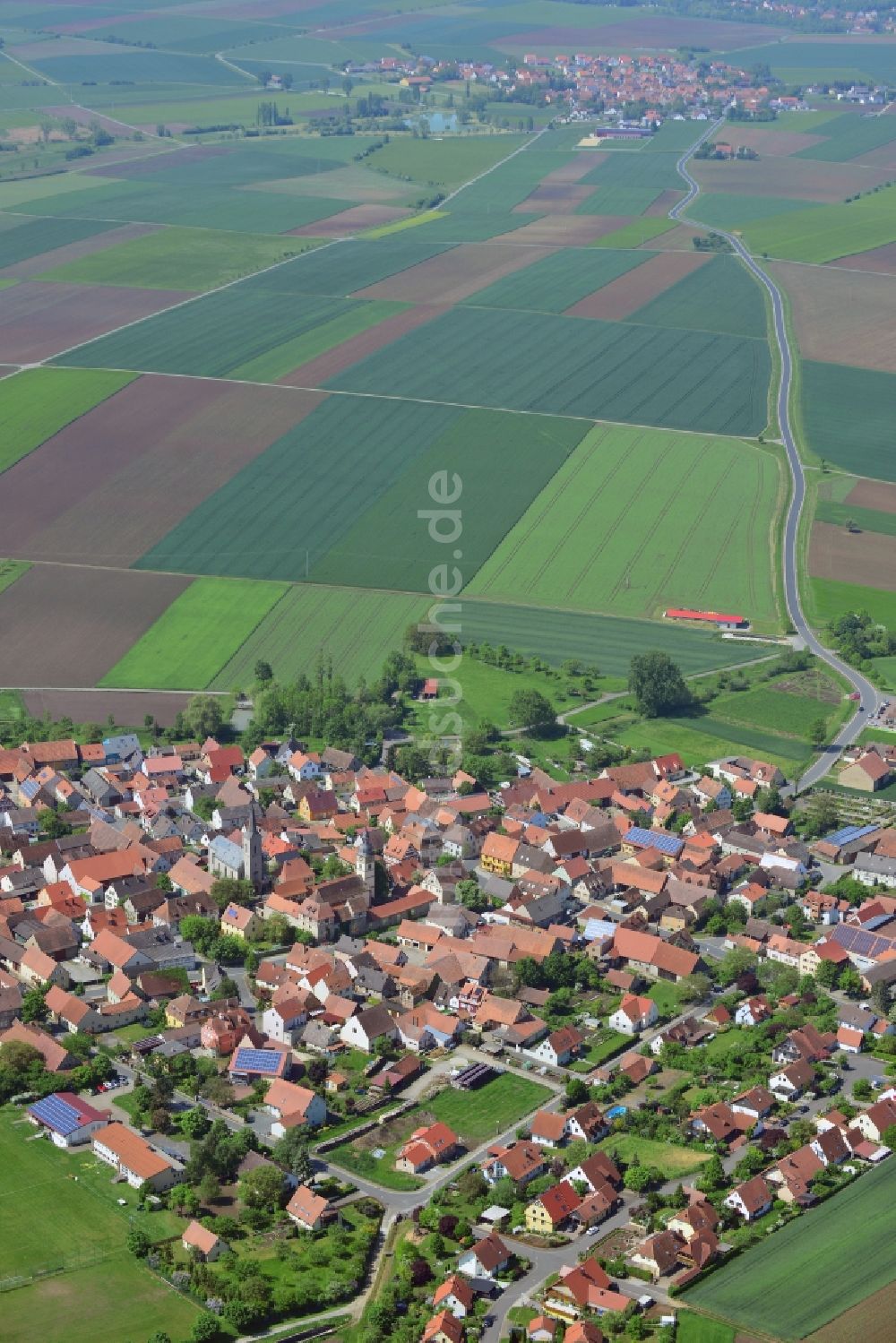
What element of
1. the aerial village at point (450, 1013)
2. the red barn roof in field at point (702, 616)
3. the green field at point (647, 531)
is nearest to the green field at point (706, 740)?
the aerial village at point (450, 1013)

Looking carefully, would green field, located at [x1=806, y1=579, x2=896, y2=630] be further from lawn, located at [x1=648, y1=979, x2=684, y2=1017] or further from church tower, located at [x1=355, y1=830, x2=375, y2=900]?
lawn, located at [x1=648, y1=979, x2=684, y2=1017]

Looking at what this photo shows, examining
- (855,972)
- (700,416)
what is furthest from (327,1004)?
(700,416)

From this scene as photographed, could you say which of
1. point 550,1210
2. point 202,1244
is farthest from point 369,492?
point 202,1244

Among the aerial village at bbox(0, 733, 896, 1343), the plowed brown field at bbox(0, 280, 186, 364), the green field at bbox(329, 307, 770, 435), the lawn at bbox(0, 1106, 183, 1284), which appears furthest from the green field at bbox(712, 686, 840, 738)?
the plowed brown field at bbox(0, 280, 186, 364)

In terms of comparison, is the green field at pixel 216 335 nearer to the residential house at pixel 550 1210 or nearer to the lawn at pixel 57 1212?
the lawn at pixel 57 1212

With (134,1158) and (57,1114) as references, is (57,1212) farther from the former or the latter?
(57,1114)

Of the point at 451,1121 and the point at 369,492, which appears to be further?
the point at 369,492

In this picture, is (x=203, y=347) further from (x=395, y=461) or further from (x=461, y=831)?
(x=461, y=831)
